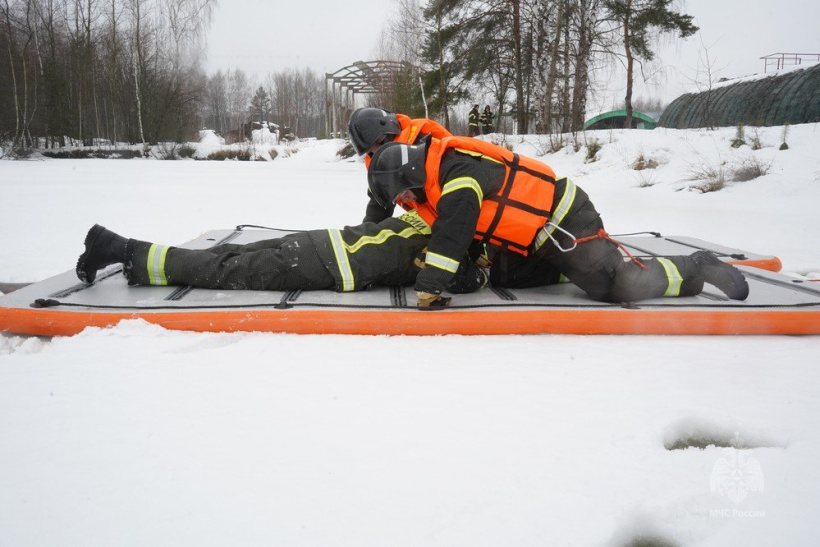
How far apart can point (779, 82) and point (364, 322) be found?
1396 cm

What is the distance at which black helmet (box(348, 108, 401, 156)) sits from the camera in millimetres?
2742

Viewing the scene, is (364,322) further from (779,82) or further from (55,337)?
(779,82)

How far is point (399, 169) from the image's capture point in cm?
224

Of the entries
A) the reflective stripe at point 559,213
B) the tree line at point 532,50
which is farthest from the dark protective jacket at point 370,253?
the tree line at point 532,50

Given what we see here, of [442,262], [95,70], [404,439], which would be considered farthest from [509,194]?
[95,70]

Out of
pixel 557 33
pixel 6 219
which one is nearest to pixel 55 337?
pixel 6 219

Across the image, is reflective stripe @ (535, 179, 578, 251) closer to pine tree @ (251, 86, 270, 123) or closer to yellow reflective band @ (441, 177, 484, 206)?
yellow reflective band @ (441, 177, 484, 206)

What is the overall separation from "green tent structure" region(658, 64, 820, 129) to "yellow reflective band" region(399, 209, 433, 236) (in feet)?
29.2

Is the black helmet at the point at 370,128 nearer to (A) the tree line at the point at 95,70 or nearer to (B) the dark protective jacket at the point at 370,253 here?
(B) the dark protective jacket at the point at 370,253

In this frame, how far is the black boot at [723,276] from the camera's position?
7.84 ft

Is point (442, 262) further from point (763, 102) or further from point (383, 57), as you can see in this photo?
point (383, 57)

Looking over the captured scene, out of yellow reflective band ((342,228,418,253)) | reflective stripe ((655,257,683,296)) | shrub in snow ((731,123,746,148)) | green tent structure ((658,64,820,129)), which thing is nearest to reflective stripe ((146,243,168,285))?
yellow reflective band ((342,228,418,253))

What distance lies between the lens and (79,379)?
5.68ft

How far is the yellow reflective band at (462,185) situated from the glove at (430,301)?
416mm
